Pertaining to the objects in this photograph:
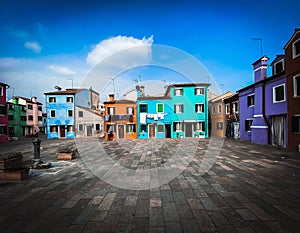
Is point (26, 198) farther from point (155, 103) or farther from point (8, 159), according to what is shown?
point (155, 103)

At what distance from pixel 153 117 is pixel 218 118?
11.8 m

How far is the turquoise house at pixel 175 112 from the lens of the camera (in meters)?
27.1

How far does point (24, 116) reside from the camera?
1542 inches

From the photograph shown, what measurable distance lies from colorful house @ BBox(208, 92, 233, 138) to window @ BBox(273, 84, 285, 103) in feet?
41.2

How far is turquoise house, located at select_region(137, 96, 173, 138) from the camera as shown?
27250 millimetres

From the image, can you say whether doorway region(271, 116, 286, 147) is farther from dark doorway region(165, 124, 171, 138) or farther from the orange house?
the orange house

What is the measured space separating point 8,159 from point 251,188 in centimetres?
921

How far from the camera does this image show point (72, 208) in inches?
168

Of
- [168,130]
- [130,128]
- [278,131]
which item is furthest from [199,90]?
[278,131]

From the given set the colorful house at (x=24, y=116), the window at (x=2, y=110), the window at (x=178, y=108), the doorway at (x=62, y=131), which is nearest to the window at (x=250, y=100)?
the window at (x=178, y=108)

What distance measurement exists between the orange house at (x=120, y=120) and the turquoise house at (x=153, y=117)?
1288 millimetres

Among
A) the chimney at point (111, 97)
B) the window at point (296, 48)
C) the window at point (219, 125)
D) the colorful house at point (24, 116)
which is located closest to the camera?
the window at point (296, 48)

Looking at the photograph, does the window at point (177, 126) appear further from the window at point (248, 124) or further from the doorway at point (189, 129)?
the window at point (248, 124)

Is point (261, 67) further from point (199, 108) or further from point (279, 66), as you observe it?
point (199, 108)
